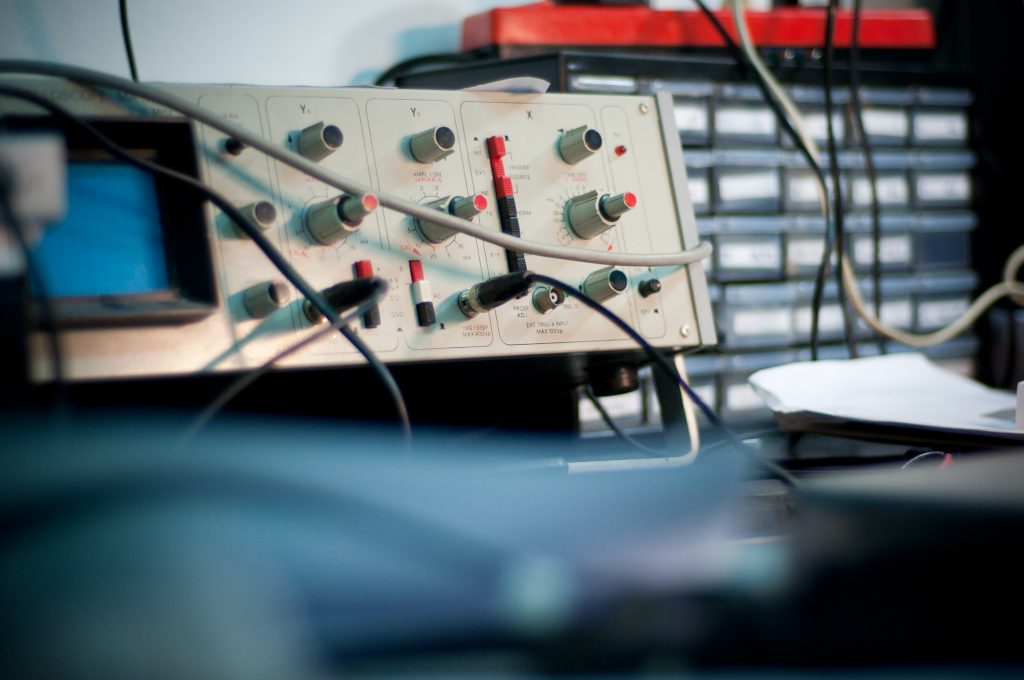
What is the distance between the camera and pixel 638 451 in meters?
0.73

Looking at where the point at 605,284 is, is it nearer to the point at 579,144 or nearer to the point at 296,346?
the point at 579,144

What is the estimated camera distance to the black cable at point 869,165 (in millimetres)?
960

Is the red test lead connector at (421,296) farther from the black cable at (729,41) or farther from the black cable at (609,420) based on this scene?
the black cable at (729,41)

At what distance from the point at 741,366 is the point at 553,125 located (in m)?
0.43

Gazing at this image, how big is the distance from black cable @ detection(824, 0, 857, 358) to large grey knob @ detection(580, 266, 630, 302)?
0.45 m

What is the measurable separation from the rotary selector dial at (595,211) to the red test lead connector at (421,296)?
0.39ft

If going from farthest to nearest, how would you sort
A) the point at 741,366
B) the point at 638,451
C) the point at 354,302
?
1. the point at 741,366
2. the point at 638,451
3. the point at 354,302

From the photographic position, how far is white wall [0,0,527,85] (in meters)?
0.82

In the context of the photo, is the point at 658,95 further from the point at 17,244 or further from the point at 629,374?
the point at 17,244

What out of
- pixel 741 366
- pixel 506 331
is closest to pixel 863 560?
pixel 506 331

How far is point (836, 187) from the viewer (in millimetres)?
932

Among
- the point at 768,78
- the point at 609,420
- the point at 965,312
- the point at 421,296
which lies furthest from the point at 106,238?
the point at 965,312

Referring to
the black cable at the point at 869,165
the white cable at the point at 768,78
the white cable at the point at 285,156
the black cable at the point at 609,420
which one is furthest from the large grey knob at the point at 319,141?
the black cable at the point at 869,165

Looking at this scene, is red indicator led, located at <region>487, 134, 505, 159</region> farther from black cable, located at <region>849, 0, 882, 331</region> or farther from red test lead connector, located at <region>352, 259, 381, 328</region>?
black cable, located at <region>849, 0, 882, 331</region>
